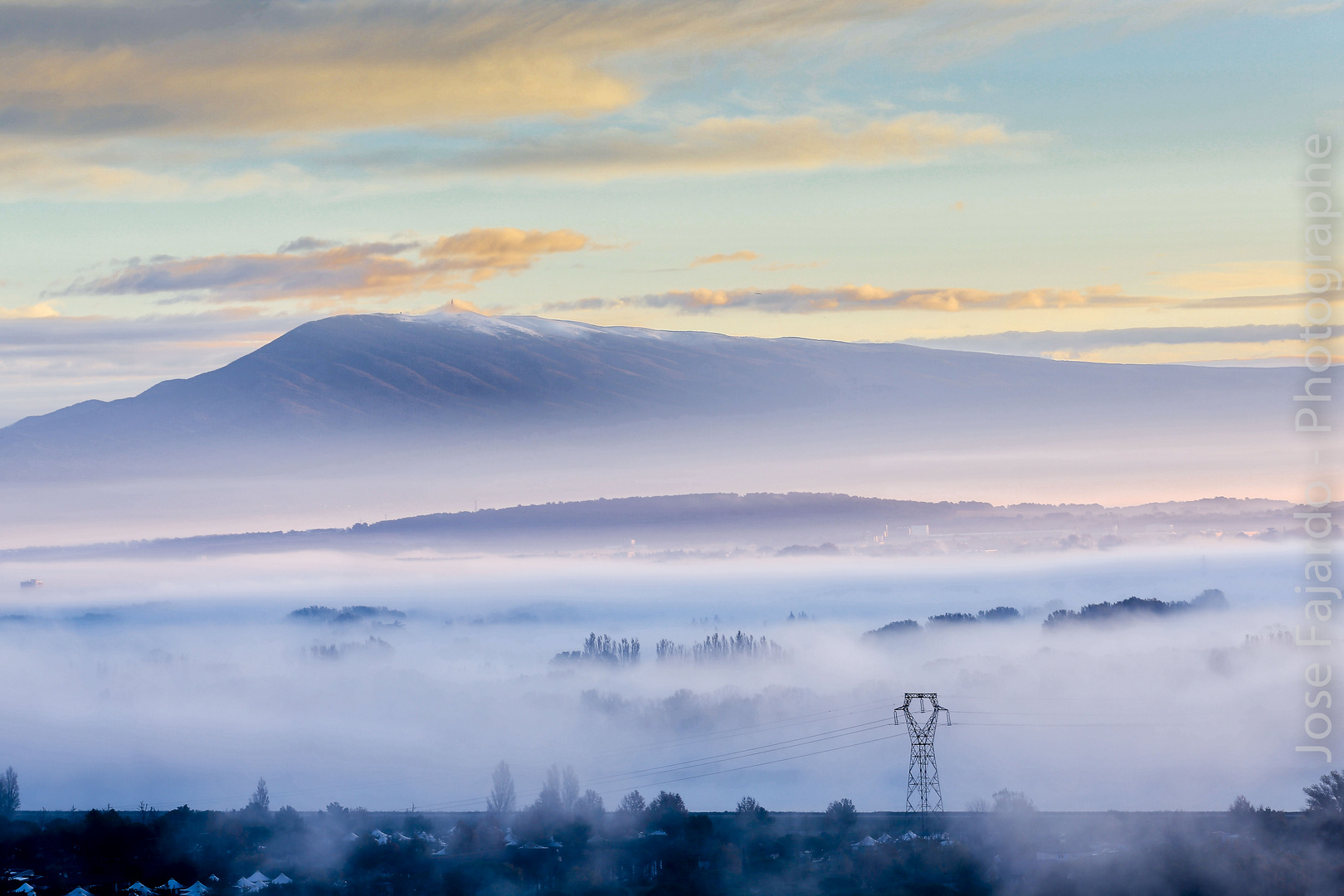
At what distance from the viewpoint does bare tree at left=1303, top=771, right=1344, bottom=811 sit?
131250mm

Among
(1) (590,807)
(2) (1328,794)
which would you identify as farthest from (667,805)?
(2) (1328,794)

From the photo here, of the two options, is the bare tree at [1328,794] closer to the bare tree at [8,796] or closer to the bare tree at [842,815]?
the bare tree at [842,815]

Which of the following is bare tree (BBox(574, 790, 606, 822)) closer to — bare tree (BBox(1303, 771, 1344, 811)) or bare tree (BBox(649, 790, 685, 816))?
bare tree (BBox(649, 790, 685, 816))

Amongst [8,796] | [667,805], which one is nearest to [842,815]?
[667,805]

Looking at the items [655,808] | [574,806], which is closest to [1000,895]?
[655,808]

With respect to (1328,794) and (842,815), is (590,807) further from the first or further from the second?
(1328,794)

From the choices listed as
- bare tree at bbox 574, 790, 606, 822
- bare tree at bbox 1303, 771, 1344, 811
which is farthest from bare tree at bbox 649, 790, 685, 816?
bare tree at bbox 1303, 771, 1344, 811

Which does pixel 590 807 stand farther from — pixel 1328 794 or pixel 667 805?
pixel 1328 794

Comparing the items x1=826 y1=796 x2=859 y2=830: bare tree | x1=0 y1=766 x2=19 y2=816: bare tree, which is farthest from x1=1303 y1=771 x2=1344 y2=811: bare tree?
x1=0 y1=766 x2=19 y2=816: bare tree

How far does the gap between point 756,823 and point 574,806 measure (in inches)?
897

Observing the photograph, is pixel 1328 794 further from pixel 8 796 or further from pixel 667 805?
pixel 8 796

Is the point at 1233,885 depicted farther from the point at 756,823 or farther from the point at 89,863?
the point at 89,863

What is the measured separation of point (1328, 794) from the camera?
13312 centimetres

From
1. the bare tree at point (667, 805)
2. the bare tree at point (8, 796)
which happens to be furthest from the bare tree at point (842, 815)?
the bare tree at point (8, 796)
